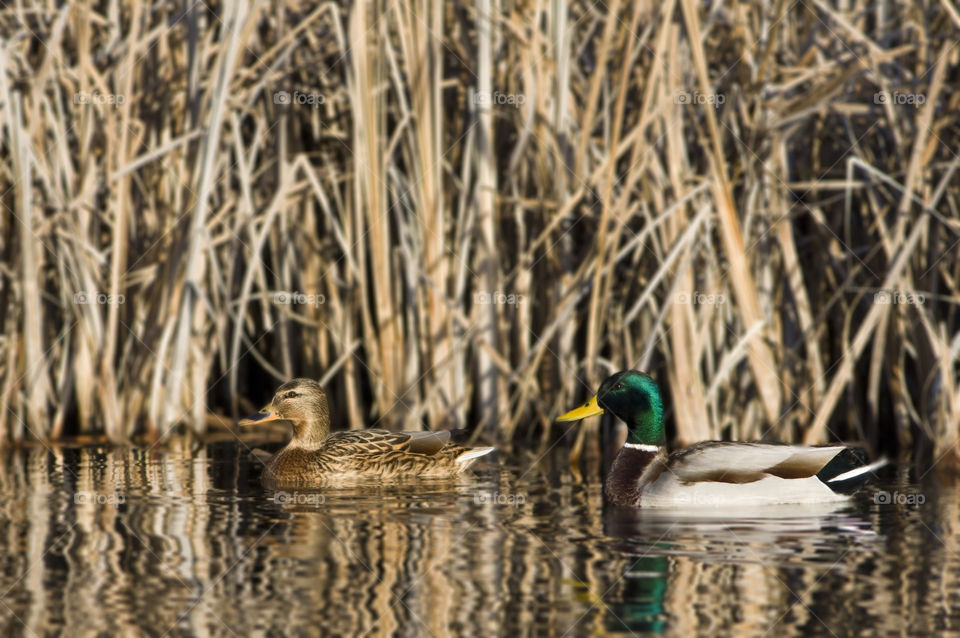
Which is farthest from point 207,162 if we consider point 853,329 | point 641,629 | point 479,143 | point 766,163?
point 641,629

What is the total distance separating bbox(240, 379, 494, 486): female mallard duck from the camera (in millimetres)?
7730

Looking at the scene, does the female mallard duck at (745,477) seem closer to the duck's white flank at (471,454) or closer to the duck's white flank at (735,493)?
the duck's white flank at (735,493)

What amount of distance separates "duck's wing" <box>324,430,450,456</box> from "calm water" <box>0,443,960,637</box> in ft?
0.98

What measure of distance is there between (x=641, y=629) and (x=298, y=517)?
2.41 metres

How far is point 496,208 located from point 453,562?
3.75m

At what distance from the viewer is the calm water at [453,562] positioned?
4.51m

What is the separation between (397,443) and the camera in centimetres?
781

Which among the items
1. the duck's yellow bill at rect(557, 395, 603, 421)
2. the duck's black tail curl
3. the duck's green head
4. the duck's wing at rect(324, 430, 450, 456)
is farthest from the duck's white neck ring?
the duck's wing at rect(324, 430, 450, 456)

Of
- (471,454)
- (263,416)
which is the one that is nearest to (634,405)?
(471,454)

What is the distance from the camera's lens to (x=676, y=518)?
6.50 m

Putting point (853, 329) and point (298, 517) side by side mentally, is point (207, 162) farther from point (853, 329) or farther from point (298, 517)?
point (853, 329)

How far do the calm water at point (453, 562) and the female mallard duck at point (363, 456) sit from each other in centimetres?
24

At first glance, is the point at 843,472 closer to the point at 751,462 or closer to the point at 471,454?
the point at 751,462

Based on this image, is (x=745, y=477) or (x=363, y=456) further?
(x=363, y=456)
